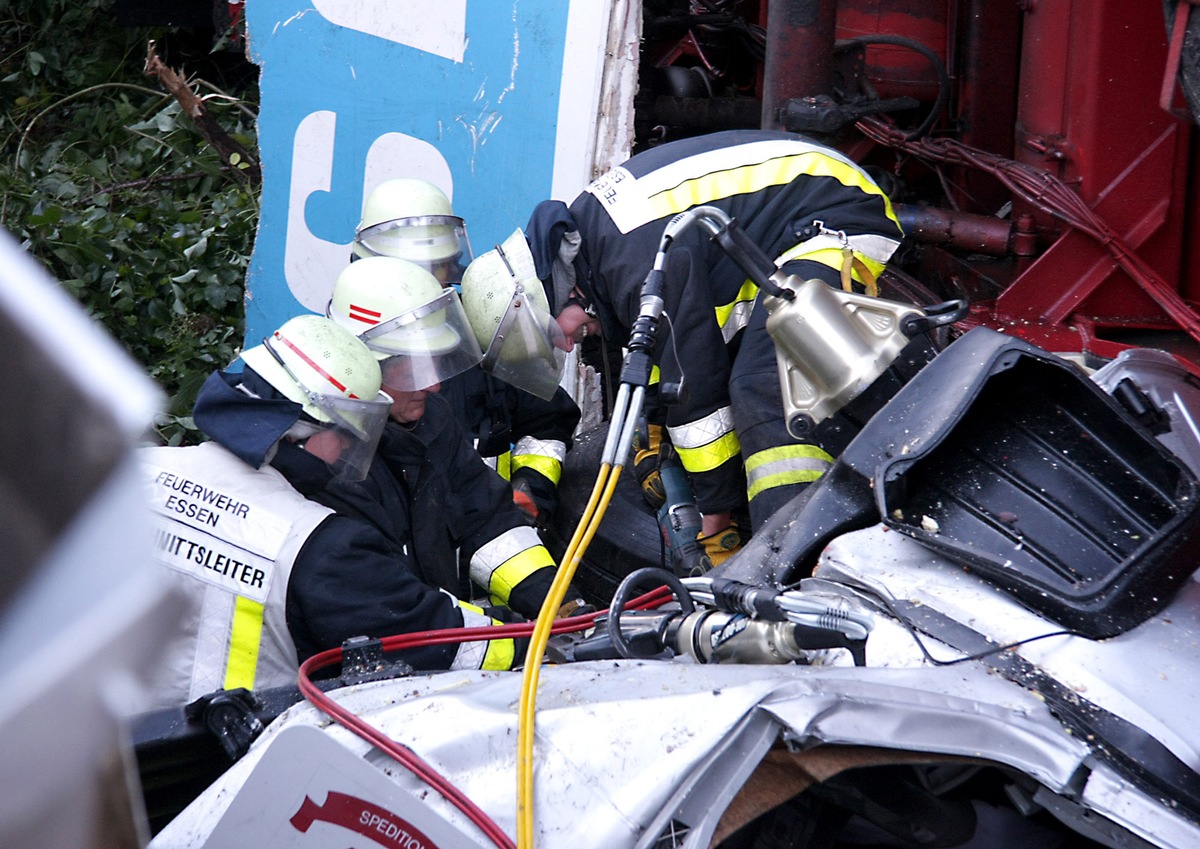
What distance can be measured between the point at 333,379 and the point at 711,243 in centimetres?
123

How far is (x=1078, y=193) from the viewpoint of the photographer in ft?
13.2

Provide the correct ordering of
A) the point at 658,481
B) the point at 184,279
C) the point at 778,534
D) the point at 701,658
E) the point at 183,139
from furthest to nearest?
the point at 183,139
the point at 184,279
the point at 658,481
the point at 778,534
the point at 701,658

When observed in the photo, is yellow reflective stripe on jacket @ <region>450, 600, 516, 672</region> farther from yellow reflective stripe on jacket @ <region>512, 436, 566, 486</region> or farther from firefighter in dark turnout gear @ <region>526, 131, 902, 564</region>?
yellow reflective stripe on jacket @ <region>512, 436, 566, 486</region>

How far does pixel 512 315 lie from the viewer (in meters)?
3.68

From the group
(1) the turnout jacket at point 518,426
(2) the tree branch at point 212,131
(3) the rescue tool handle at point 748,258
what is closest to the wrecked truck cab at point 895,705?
(3) the rescue tool handle at point 748,258

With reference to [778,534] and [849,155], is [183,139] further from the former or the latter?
[778,534]

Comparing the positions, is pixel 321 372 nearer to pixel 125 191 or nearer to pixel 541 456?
pixel 541 456

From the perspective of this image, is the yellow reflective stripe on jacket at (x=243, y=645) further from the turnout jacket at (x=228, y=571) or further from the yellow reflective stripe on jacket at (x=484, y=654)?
the yellow reflective stripe on jacket at (x=484, y=654)

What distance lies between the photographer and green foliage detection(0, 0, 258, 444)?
5.98m

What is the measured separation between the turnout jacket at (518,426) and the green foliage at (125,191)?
1.83 m

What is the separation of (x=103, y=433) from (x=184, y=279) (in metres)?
5.78

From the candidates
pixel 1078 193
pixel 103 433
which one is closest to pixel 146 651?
pixel 103 433

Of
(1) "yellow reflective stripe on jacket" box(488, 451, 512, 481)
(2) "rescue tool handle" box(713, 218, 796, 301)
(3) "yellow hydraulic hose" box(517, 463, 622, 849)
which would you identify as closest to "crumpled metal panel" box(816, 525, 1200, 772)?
(3) "yellow hydraulic hose" box(517, 463, 622, 849)

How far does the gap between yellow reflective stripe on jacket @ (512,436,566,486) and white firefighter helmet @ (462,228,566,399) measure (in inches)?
18.1
